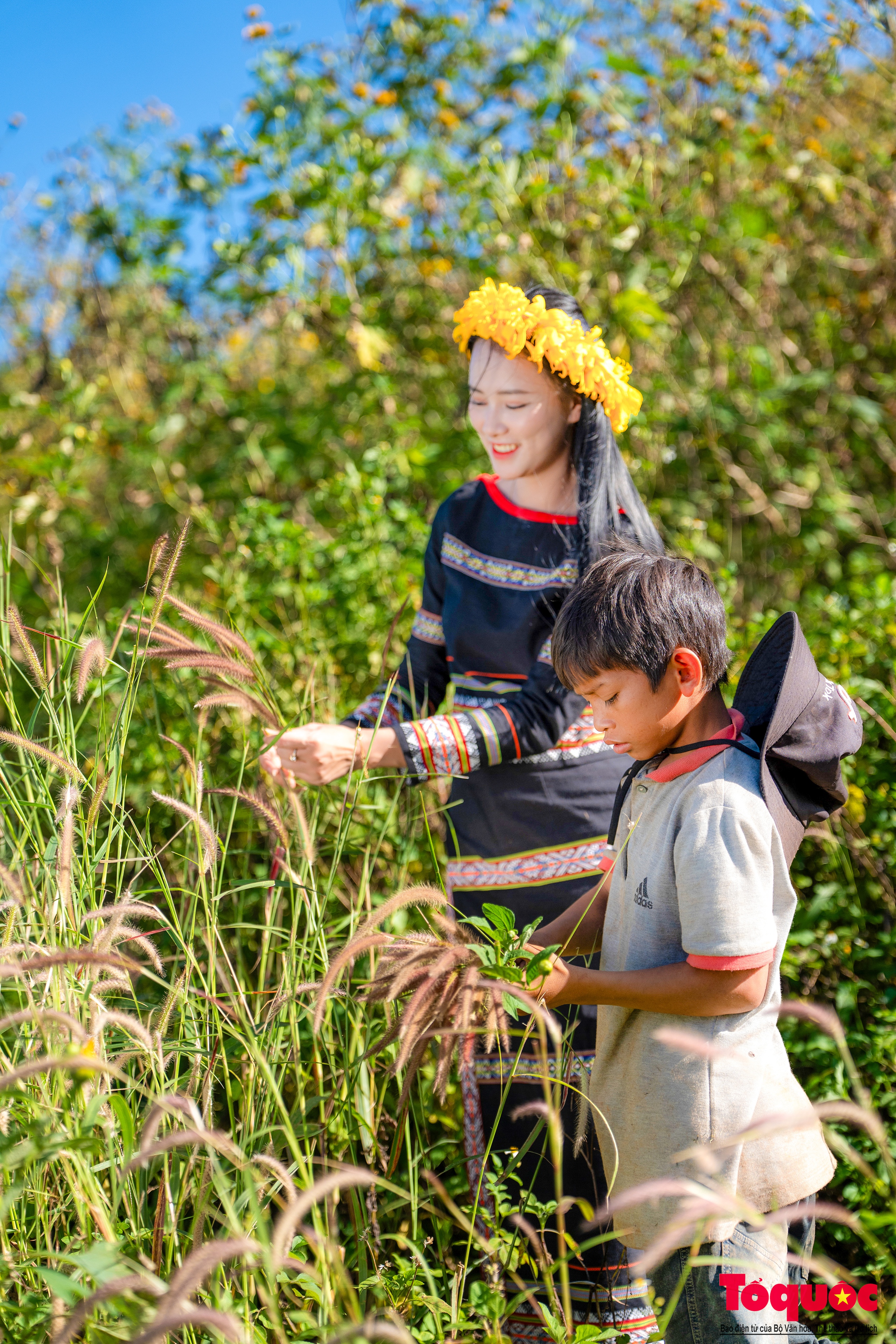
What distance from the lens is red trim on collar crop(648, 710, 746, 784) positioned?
50.9 inches

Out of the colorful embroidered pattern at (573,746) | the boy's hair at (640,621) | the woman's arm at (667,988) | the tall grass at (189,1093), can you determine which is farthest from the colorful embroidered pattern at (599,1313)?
the boy's hair at (640,621)

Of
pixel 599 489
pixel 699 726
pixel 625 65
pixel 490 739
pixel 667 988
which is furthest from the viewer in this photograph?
pixel 625 65

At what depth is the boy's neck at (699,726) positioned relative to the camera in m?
1.33

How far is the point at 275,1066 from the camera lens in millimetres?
1493

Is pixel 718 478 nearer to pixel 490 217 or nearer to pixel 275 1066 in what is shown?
pixel 490 217

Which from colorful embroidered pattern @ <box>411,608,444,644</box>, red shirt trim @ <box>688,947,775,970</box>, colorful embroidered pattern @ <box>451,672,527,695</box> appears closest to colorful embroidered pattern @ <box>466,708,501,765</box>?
colorful embroidered pattern @ <box>451,672,527,695</box>

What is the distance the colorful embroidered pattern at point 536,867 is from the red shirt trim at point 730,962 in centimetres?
56

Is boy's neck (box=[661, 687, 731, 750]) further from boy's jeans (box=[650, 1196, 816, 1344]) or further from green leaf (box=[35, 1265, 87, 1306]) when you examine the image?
green leaf (box=[35, 1265, 87, 1306])

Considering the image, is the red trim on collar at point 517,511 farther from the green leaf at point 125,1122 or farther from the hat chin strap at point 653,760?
the green leaf at point 125,1122

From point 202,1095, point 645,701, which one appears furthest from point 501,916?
point 202,1095

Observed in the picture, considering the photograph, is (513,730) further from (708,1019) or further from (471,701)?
(708,1019)

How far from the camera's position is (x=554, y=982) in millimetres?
1221

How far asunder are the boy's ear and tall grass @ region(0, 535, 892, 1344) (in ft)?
1.48

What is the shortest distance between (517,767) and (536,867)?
0.18 m
